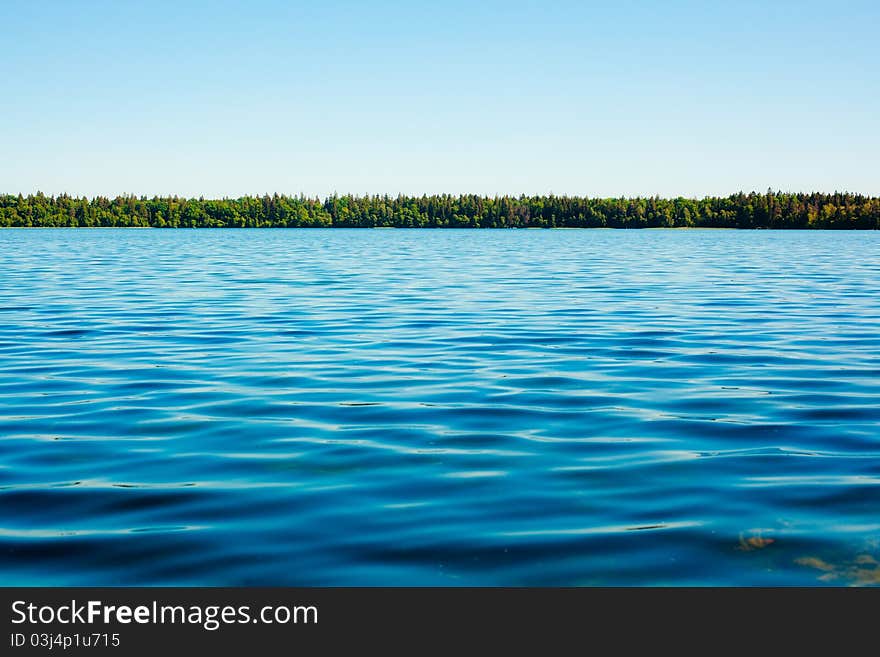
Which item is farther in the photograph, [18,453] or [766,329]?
[766,329]

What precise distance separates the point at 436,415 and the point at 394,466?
2.56 meters

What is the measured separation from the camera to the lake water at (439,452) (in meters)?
7.16

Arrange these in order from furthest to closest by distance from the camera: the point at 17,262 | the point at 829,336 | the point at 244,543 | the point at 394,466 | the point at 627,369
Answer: the point at 17,262 → the point at 829,336 → the point at 627,369 → the point at 394,466 → the point at 244,543

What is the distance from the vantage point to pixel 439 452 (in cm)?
1037

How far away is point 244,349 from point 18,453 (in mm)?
8286

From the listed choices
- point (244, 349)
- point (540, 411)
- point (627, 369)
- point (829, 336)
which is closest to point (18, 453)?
point (540, 411)

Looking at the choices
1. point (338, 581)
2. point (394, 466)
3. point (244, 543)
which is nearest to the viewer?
point (338, 581)

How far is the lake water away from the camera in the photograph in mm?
7164

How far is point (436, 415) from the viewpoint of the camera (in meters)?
12.3
